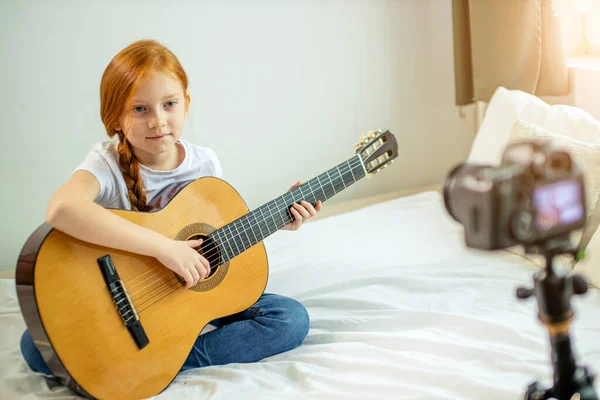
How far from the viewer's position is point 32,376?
4.44ft

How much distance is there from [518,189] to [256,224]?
Result: 821mm

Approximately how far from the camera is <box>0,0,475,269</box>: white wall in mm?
2072

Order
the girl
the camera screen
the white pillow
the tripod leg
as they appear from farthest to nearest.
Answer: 1. the white pillow
2. the girl
3. the tripod leg
4. the camera screen

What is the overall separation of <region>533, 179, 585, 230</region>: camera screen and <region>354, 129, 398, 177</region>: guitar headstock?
85cm

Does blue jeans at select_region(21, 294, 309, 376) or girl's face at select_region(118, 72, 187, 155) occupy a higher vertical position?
girl's face at select_region(118, 72, 187, 155)

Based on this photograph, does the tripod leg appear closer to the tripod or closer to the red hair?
the tripod

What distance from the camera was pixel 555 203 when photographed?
2.26 feet

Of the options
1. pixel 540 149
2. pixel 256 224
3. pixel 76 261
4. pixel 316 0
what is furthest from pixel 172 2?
pixel 540 149

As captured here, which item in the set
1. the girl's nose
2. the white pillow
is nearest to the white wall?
the white pillow

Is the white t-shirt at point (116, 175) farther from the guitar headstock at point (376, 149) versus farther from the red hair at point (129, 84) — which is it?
the guitar headstock at point (376, 149)

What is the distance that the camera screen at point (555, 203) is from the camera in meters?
Result: 0.69

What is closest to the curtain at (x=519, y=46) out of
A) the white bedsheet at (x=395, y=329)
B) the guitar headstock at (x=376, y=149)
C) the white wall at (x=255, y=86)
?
the white wall at (x=255, y=86)

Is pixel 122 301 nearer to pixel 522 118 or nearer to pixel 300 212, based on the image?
pixel 300 212

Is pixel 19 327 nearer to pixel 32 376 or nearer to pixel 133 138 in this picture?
pixel 32 376
